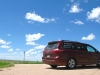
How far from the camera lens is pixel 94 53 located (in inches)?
720

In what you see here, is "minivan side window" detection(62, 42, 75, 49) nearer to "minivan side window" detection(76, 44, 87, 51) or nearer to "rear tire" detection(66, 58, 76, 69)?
"minivan side window" detection(76, 44, 87, 51)

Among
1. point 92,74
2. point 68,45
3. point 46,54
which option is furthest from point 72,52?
point 92,74

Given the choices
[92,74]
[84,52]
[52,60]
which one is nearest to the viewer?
[92,74]

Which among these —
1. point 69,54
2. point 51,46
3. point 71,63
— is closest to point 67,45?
point 69,54

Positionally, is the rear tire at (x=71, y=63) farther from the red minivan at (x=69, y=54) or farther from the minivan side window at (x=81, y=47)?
the minivan side window at (x=81, y=47)

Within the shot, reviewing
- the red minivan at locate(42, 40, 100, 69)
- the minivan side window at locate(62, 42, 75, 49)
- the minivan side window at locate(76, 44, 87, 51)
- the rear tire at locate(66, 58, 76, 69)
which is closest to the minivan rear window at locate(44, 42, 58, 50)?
the red minivan at locate(42, 40, 100, 69)

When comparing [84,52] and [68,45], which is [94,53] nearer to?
[84,52]

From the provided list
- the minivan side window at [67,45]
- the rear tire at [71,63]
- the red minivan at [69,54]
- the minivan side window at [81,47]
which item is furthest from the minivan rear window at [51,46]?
the minivan side window at [81,47]

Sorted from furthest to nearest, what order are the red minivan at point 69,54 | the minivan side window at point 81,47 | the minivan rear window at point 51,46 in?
the minivan side window at point 81,47, the minivan rear window at point 51,46, the red minivan at point 69,54

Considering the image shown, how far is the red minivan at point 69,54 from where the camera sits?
16328 millimetres

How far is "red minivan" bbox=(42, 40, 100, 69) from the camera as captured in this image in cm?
1633

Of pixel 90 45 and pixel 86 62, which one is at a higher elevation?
pixel 90 45

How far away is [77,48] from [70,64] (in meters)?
1.40

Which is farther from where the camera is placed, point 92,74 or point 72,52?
point 72,52
